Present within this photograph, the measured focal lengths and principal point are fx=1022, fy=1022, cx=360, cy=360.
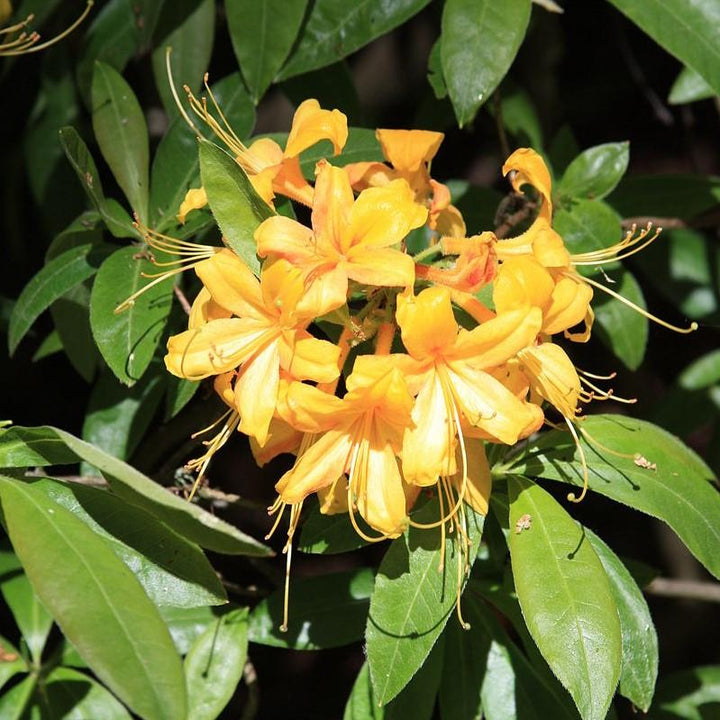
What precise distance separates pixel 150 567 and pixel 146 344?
0.24m

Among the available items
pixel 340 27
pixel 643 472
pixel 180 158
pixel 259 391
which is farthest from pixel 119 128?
Result: pixel 643 472

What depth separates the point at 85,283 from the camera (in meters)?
1.28

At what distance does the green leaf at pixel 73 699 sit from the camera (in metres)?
1.19

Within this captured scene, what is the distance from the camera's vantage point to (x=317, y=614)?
1258 mm

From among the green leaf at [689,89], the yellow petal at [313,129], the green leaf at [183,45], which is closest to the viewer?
the yellow petal at [313,129]

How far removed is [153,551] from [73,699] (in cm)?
34

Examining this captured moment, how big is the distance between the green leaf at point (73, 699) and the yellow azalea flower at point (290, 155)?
571 millimetres

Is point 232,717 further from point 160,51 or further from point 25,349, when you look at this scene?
point 160,51

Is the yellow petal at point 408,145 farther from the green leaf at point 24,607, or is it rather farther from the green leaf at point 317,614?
the green leaf at point 24,607

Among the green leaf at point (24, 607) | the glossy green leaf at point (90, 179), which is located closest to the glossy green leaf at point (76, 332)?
the glossy green leaf at point (90, 179)

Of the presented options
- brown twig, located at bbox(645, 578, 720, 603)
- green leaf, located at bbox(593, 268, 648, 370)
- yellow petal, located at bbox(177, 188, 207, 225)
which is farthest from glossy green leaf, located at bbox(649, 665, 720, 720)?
yellow petal, located at bbox(177, 188, 207, 225)

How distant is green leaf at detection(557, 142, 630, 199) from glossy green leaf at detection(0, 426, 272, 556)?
68 cm

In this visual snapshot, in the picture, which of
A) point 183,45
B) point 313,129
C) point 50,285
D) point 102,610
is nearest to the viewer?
point 102,610

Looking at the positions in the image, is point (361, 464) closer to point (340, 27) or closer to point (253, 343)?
point (253, 343)
